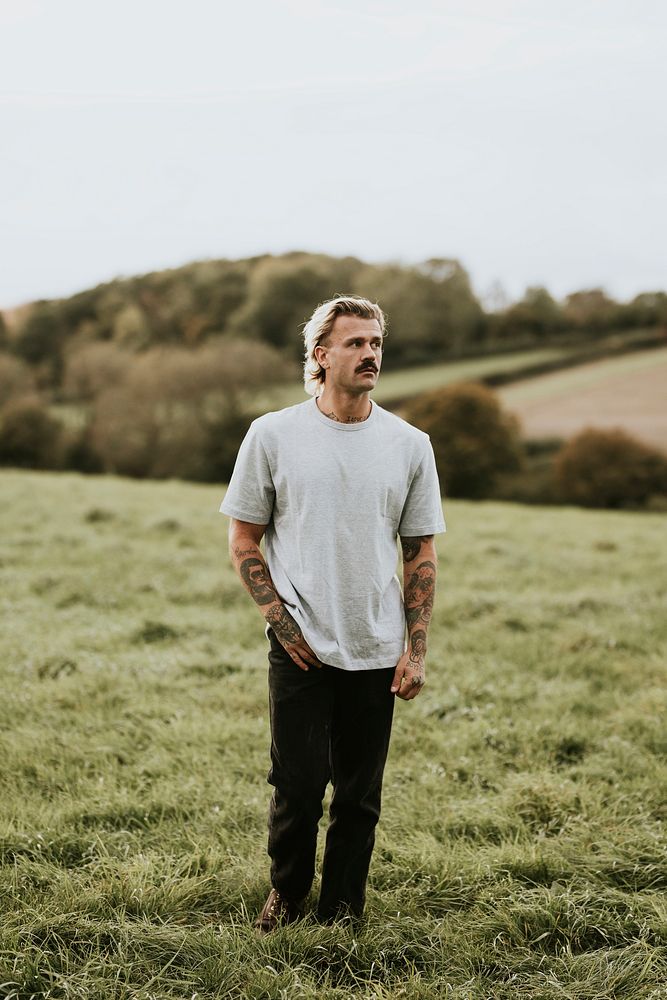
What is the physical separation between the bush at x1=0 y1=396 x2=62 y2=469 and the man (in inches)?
1372

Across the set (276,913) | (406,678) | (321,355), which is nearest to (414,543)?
(406,678)

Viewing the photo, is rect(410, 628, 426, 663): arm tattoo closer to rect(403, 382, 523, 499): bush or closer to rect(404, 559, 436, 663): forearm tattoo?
rect(404, 559, 436, 663): forearm tattoo

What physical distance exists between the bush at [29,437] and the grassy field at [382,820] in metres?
28.2

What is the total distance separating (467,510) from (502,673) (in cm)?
1112

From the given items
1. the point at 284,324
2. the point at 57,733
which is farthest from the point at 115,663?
the point at 284,324

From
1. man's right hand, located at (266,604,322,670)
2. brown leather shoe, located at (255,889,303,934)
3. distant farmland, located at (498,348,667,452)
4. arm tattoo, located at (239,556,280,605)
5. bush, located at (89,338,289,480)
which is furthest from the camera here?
distant farmland, located at (498,348,667,452)

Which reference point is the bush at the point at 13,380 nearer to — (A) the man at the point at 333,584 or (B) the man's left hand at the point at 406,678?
(A) the man at the point at 333,584

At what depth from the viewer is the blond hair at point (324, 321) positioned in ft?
11.0

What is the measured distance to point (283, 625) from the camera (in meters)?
3.25

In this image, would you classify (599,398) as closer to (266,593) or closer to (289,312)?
(289,312)

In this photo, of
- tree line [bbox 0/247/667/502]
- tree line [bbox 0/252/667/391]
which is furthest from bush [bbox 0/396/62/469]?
tree line [bbox 0/252/667/391]

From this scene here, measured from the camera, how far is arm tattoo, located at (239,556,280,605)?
10.9ft

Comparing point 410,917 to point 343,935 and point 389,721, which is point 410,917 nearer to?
point 343,935

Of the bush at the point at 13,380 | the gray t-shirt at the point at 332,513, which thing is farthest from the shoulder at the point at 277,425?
the bush at the point at 13,380
